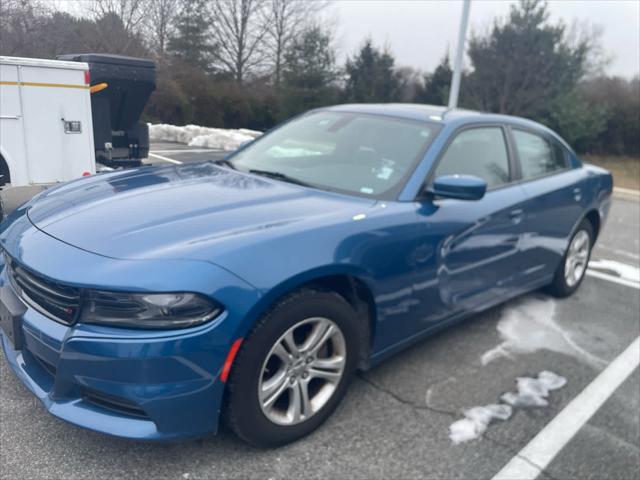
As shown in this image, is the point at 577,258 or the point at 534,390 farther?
the point at 577,258

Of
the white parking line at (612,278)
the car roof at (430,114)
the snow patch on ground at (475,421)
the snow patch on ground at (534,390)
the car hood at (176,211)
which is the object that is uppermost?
the car roof at (430,114)

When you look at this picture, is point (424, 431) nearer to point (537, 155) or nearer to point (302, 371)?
point (302, 371)

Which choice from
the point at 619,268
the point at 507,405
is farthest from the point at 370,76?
the point at 507,405

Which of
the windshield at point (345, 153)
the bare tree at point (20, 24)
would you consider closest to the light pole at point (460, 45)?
the bare tree at point (20, 24)

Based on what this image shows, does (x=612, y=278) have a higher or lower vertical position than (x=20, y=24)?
lower

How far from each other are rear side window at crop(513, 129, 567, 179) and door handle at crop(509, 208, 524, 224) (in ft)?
1.23

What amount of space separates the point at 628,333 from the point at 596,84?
25796 mm

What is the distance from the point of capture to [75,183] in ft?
10.2

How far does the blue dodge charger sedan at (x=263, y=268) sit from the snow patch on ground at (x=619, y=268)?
2.53 meters

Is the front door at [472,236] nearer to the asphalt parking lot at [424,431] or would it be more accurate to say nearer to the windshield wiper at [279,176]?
the asphalt parking lot at [424,431]

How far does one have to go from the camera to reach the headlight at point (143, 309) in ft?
6.64

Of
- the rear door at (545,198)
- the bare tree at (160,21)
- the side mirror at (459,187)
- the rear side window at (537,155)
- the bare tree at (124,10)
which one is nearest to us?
the side mirror at (459,187)

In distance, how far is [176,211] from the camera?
2521mm

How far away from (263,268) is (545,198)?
8.67 feet
